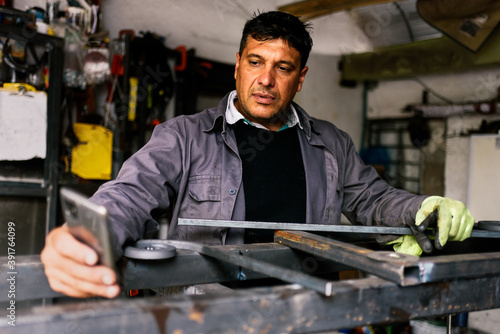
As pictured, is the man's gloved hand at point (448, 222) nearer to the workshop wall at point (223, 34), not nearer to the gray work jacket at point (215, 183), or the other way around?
the gray work jacket at point (215, 183)

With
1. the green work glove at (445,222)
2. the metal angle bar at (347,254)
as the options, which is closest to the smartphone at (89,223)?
the metal angle bar at (347,254)

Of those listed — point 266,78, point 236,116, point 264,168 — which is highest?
point 266,78

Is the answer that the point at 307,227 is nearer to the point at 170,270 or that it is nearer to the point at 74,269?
the point at 170,270

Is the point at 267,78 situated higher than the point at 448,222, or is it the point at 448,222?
the point at 267,78

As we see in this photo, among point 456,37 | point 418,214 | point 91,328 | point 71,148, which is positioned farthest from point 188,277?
point 456,37

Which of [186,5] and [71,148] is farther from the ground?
Result: [186,5]

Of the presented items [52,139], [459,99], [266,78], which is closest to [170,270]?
[266,78]

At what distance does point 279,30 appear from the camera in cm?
172

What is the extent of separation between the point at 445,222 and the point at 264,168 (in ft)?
2.31

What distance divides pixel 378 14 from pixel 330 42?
66cm

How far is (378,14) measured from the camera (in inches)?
209

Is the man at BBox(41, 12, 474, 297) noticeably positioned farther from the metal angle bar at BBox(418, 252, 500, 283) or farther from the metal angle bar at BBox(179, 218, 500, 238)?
the metal angle bar at BBox(418, 252, 500, 283)

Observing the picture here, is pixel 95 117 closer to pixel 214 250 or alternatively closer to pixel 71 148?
pixel 71 148

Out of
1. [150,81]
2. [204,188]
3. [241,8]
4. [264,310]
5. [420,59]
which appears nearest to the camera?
[264,310]
